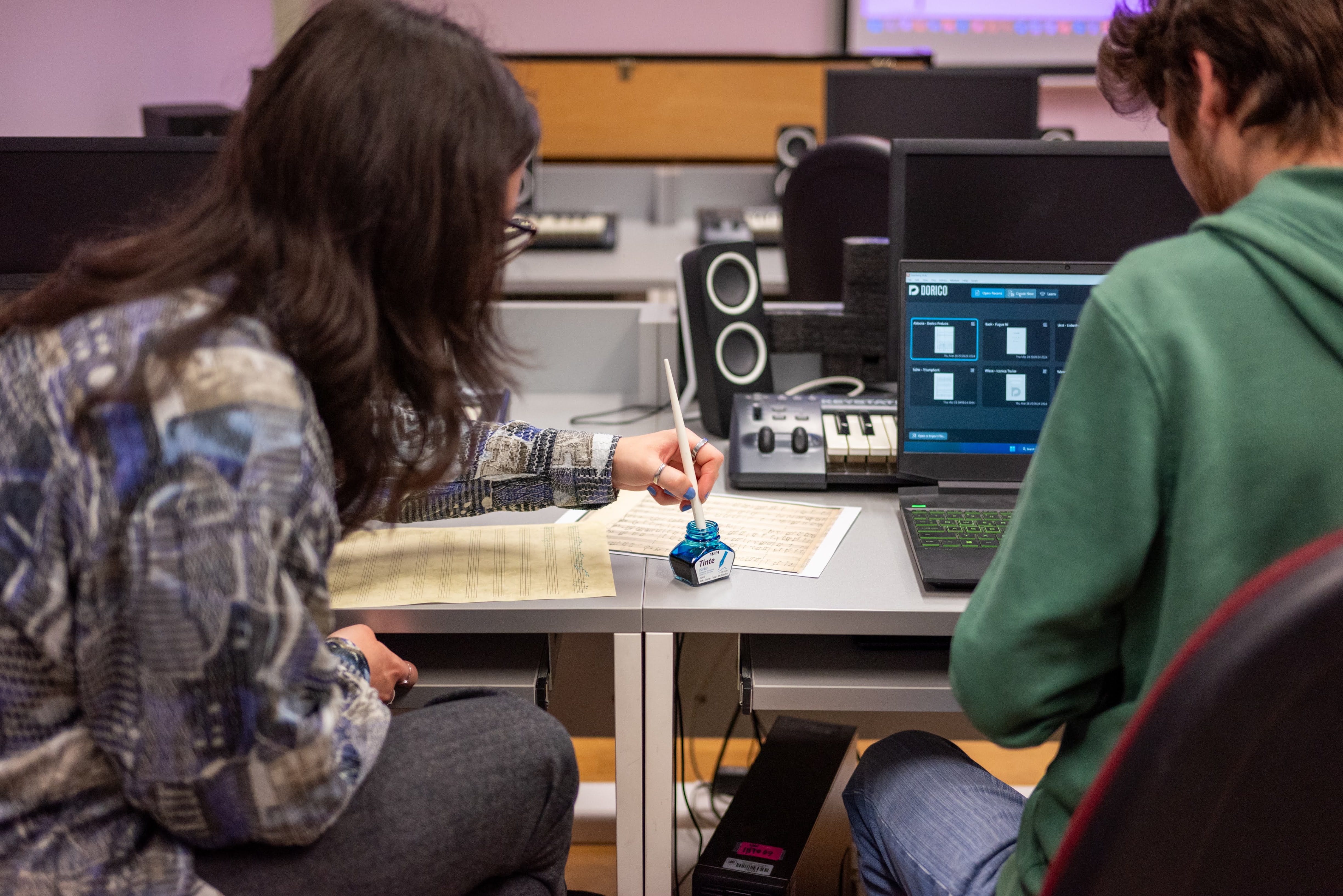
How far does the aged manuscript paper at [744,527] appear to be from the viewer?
47.0 inches

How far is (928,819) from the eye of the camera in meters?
0.96

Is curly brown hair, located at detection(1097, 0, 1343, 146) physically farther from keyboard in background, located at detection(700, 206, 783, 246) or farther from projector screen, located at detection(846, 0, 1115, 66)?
projector screen, located at detection(846, 0, 1115, 66)

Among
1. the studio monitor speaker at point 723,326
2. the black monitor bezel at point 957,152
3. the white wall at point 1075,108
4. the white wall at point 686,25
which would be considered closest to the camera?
the black monitor bezel at point 957,152

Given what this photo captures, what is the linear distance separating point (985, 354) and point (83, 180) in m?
1.21

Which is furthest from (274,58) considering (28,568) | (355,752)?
(355,752)

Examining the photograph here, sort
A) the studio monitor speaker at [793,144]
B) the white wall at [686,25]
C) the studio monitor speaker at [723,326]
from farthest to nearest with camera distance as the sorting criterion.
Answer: the white wall at [686,25], the studio monitor speaker at [793,144], the studio monitor speaker at [723,326]

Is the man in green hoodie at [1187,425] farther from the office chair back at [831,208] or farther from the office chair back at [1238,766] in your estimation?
the office chair back at [831,208]

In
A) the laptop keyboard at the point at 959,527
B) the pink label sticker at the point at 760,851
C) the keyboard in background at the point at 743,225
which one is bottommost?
the pink label sticker at the point at 760,851

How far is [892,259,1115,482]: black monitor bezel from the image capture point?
1310 millimetres

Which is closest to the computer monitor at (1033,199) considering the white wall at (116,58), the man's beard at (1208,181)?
the man's beard at (1208,181)

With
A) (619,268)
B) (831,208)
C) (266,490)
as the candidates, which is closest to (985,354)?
(266,490)

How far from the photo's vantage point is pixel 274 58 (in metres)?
0.79

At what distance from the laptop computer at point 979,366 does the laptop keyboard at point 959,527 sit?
1.0 inches

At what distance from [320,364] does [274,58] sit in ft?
0.76
